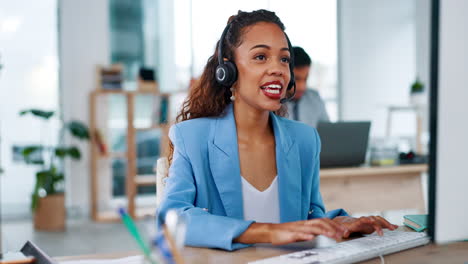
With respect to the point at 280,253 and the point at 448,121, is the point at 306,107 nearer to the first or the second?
the point at 280,253

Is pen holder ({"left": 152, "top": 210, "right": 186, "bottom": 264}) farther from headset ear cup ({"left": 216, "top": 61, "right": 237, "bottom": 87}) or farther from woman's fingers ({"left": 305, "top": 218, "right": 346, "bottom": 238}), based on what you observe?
headset ear cup ({"left": 216, "top": 61, "right": 237, "bottom": 87})

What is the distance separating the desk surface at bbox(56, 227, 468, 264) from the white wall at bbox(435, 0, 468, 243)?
9.9 inches

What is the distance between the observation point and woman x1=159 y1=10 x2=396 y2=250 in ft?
4.24

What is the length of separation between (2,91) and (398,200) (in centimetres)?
418

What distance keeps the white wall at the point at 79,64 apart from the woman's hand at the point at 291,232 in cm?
473

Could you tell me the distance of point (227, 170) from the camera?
4.29ft

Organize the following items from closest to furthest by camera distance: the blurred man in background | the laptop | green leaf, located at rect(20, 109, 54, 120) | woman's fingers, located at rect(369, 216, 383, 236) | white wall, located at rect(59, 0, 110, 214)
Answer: woman's fingers, located at rect(369, 216, 383, 236)
the laptop
the blurred man in background
green leaf, located at rect(20, 109, 54, 120)
white wall, located at rect(59, 0, 110, 214)

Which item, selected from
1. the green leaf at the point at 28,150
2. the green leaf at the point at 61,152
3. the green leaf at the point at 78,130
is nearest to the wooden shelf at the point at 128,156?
the green leaf at the point at 78,130

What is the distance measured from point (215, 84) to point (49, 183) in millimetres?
3808

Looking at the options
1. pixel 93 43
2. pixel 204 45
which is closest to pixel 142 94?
pixel 93 43

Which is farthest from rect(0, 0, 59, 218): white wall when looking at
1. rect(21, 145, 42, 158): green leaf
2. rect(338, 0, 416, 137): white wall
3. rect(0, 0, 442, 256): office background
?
rect(338, 0, 416, 137): white wall

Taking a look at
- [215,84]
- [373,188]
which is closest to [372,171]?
[373,188]

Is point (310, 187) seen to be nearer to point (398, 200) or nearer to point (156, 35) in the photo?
point (398, 200)

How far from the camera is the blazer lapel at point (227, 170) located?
1.29 meters
